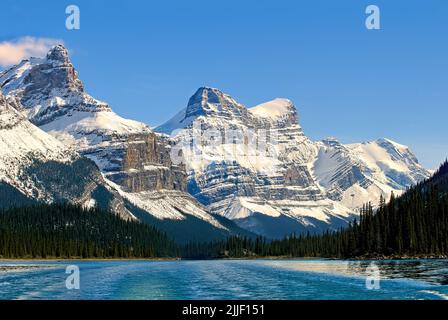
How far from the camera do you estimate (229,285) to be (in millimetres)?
125562
